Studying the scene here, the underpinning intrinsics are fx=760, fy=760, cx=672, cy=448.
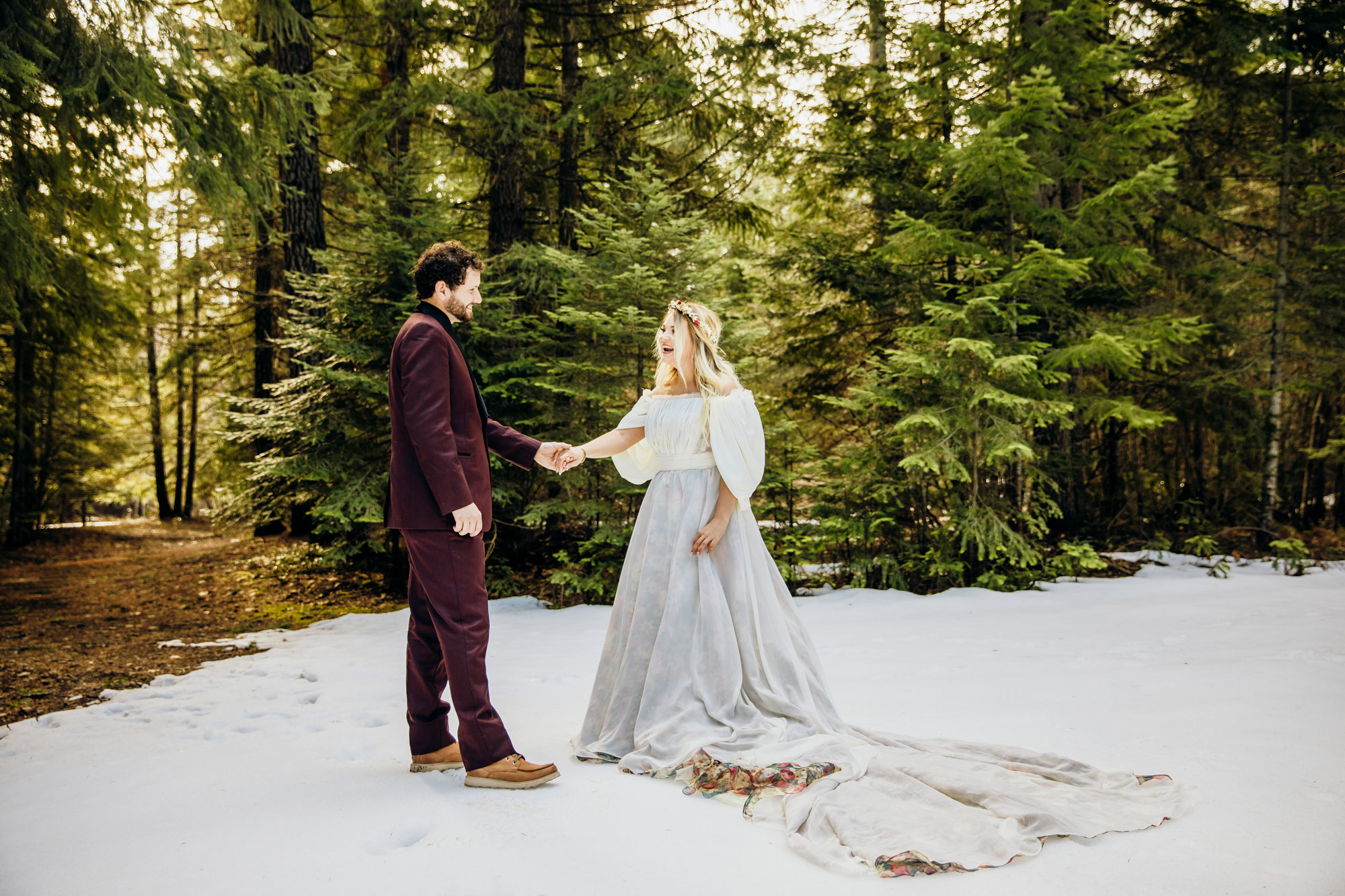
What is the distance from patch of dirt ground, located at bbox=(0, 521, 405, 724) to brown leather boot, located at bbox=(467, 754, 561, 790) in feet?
9.50

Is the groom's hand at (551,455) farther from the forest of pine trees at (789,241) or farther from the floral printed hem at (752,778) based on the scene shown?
the forest of pine trees at (789,241)

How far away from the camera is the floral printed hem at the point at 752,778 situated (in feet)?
9.27

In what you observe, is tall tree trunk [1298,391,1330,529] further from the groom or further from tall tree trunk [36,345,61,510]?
tall tree trunk [36,345,61,510]

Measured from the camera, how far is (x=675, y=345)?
3.60 m

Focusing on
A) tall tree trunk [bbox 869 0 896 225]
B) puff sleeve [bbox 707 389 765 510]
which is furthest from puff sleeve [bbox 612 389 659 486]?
tall tree trunk [bbox 869 0 896 225]

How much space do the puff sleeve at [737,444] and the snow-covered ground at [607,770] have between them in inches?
50.8

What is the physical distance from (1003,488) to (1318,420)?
7.16 meters

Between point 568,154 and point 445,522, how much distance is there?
7.07 metres

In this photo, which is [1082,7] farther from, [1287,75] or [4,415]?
[4,415]

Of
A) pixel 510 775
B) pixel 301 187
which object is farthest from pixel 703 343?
pixel 301 187

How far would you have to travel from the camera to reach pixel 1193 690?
4027 millimetres

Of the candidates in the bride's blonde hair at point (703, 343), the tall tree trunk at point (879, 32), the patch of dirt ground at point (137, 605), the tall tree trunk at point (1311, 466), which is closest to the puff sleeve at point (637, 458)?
the bride's blonde hair at point (703, 343)

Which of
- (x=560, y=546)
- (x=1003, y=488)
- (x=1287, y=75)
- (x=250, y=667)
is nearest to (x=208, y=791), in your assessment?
(x=250, y=667)

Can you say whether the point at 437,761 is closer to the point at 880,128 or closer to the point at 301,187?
the point at 880,128
